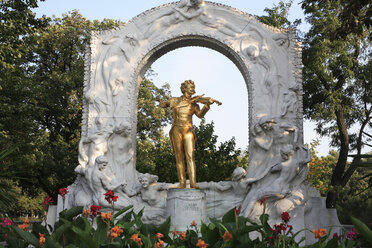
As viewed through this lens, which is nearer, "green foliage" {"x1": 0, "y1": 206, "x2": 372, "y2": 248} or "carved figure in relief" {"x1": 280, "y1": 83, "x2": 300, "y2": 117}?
"green foliage" {"x1": 0, "y1": 206, "x2": 372, "y2": 248}

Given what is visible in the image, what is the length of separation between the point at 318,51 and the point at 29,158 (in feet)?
36.1

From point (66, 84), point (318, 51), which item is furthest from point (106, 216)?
point (66, 84)

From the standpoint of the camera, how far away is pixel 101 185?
10078 mm

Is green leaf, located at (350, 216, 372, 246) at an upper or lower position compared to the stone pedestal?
upper

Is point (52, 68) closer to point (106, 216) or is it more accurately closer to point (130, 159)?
point (130, 159)

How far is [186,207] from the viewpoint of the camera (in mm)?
8906

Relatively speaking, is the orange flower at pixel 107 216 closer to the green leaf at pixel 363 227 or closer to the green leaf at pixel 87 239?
the green leaf at pixel 87 239

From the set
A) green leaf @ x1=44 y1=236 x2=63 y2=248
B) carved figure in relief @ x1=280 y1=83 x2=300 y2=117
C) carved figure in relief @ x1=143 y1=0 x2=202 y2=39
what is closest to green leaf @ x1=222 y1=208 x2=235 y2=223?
green leaf @ x1=44 y1=236 x2=63 y2=248

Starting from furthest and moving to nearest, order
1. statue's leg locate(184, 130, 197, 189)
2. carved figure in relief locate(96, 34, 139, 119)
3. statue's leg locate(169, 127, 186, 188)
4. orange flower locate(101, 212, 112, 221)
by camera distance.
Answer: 1. carved figure in relief locate(96, 34, 139, 119)
2. statue's leg locate(169, 127, 186, 188)
3. statue's leg locate(184, 130, 197, 189)
4. orange flower locate(101, 212, 112, 221)

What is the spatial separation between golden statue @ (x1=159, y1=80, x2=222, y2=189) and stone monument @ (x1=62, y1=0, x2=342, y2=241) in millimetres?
368

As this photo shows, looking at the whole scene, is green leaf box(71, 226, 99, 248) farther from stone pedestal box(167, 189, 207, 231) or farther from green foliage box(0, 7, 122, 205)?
green foliage box(0, 7, 122, 205)

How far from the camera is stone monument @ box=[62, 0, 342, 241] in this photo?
983 centimetres

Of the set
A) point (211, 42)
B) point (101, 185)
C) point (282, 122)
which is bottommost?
point (101, 185)

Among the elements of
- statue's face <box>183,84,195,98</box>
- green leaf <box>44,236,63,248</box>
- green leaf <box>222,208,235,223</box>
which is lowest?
green leaf <box>44,236,63,248</box>
